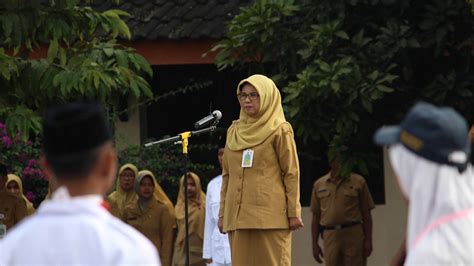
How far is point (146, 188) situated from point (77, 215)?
39.3 feet

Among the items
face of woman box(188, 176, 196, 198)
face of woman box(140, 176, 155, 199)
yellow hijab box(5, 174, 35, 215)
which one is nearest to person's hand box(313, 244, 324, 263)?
face of woman box(188, 176, 196, 198)

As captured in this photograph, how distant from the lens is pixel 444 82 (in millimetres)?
15234

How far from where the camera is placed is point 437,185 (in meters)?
4.74

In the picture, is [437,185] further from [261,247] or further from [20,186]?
[20,186]

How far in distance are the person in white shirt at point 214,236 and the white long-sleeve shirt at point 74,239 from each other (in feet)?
33.8

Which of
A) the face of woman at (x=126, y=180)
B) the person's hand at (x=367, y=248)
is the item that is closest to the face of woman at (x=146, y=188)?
the face of woman at (x=126, y=180)

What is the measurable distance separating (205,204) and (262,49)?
185 cm

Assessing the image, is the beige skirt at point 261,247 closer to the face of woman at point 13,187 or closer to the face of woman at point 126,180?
the face of woman at point 126,180

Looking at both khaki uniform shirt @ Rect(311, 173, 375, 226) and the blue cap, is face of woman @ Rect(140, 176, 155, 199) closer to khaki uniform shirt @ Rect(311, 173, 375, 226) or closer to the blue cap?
khaki uniform shirt @ Rect(311, 173, 375, 226)

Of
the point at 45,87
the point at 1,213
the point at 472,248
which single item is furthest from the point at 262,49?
the point at 472,248

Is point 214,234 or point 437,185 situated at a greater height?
point 437,185

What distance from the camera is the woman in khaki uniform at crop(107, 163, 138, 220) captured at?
16406 mm

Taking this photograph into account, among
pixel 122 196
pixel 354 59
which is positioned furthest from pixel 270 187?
pixel 122 196

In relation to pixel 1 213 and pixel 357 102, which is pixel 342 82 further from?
pixel 1 213
